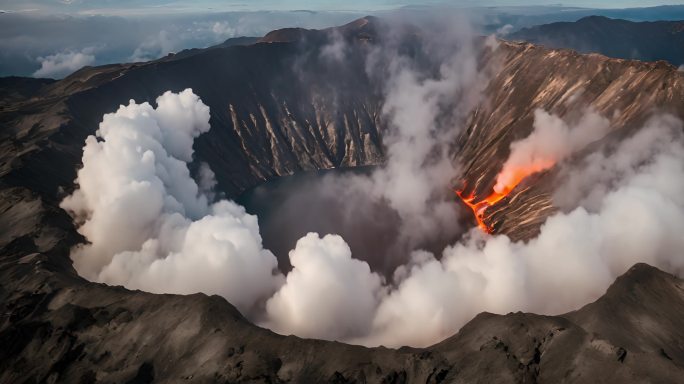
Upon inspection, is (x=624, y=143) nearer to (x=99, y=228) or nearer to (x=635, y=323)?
(x=635, y=323)

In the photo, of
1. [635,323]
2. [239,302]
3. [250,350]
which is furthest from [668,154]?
[250,350]

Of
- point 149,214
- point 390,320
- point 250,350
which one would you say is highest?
point 250,350

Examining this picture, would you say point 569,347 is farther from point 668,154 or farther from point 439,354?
point 668,154

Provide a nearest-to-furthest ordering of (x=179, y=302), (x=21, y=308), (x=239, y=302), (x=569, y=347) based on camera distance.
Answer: (x=569, y=347), (x=179, y=302), (x=21, y=308), (x=239, y=302)

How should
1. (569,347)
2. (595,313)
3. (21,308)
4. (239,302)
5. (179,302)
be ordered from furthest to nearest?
(239,302)
(21,308)
(179,302)
(595,313)
(569,347)

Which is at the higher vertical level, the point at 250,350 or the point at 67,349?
the point at 250,350

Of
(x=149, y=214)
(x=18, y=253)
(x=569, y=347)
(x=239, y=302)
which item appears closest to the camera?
(x=569, y=347)

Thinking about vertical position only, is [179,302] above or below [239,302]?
above

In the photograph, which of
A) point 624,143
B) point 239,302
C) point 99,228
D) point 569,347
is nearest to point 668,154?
point 624,143

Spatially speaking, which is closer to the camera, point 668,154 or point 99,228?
point 99,228
